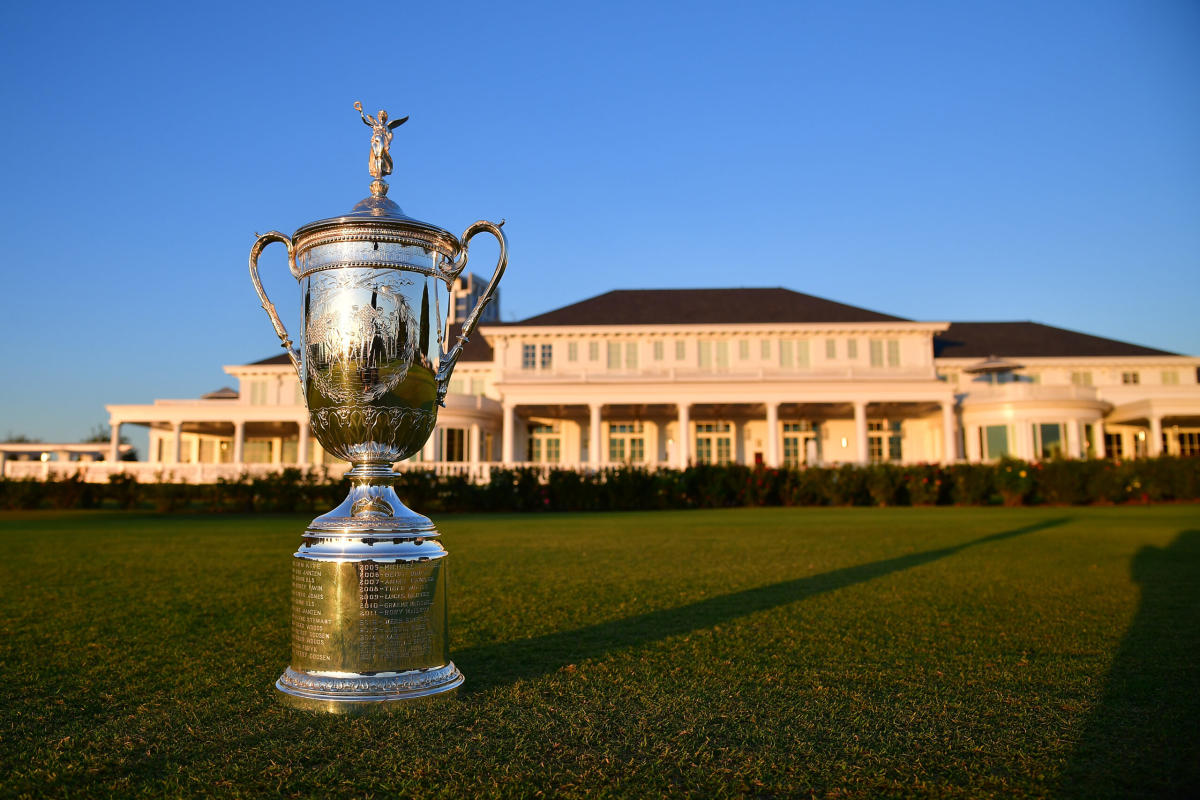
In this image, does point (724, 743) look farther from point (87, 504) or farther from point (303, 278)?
point (87, 504)

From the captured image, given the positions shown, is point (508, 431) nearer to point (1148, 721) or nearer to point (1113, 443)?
point (1113, 443)

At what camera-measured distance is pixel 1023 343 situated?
44.0m

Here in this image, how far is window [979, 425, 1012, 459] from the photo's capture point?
A: 3578cm

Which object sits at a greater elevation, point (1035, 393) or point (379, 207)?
point (1035, 393)

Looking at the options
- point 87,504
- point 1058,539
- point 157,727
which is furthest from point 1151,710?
point 87,504

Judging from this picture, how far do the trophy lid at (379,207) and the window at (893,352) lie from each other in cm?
3765

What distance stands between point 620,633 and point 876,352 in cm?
3643

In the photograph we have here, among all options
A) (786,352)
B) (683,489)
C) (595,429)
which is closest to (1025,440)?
(786,352)

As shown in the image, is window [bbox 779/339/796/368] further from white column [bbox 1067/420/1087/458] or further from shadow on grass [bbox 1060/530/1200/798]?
shadow on grass [bbox 1060/530/1200/798]

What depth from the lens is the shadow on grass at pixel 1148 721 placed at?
8.28 feet

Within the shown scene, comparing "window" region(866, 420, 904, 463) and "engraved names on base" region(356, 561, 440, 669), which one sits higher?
"window" region(866, 420, 904, 463)

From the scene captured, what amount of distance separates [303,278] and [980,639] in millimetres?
4360

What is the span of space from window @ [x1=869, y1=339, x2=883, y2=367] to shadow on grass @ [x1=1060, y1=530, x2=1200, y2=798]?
34349 mm

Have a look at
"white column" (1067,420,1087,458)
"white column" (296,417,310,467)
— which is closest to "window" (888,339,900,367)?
"white column" (1067,420,1087,458)
